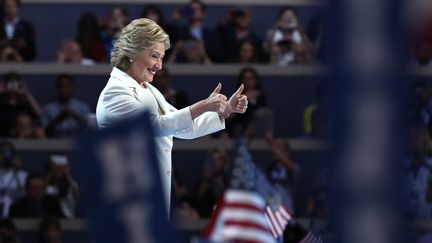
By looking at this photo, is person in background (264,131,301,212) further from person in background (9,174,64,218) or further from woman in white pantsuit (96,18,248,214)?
woman in white pantsuit (96,18,248,214)

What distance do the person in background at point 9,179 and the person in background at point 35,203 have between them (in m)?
0.05

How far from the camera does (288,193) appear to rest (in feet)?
35.9

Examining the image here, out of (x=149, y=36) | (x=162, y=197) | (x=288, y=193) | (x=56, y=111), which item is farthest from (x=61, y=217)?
(x=162, y=197)

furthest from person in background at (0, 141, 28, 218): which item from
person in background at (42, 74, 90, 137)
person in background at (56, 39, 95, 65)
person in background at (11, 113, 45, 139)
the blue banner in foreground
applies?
the blue banner in foreground

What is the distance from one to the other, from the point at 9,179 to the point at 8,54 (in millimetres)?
1645

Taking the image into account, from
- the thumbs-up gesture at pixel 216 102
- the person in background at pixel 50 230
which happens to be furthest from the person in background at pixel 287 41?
the thumbs-up gesture at pixel 216 102

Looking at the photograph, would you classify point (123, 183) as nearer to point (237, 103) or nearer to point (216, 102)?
point (216, 102)

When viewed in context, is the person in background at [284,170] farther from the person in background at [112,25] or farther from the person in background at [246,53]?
the person in background at [112,25]

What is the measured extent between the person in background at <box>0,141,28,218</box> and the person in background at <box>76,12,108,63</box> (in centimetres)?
149

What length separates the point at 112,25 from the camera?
12.1 metres

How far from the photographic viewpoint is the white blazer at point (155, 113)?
4.56 meters

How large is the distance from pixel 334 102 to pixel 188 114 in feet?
11.6

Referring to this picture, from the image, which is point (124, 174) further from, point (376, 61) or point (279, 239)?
point (279, 239)

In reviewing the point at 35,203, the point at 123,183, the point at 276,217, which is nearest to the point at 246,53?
the point at 35,203
